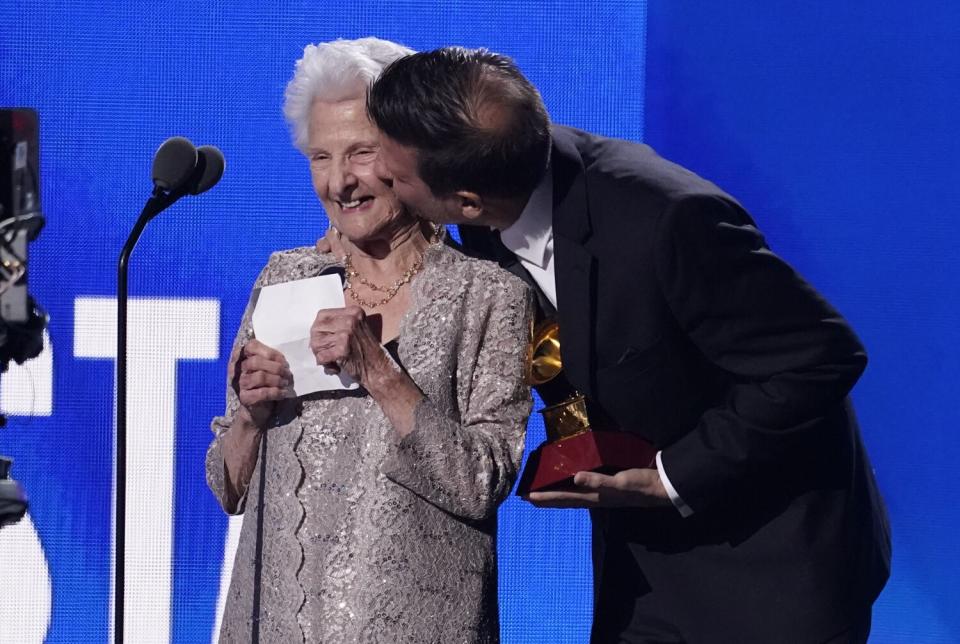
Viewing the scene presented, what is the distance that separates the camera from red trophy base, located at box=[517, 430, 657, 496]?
162 cm

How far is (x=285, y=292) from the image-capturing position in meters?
1.62

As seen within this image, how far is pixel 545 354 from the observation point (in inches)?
65.9

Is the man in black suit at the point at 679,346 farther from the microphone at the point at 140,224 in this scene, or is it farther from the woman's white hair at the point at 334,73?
the microphone at the point at 140,224

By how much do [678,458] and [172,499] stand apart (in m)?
1.65

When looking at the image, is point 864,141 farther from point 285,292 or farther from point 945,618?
point 285,292

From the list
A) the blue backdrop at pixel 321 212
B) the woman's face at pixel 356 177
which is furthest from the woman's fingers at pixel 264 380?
the blue backdrop at pixel 321 212

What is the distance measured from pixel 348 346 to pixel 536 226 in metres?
0.36

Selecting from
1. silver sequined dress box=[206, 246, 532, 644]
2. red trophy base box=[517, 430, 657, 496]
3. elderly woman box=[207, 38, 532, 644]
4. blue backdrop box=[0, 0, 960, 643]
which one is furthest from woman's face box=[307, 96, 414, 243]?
blue backdrop box=[0, 0, 960, 643]

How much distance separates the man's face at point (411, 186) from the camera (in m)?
1.62

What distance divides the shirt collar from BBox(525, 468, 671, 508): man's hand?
12.9 inches

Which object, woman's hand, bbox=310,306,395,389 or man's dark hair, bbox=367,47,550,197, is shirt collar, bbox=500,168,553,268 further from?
woman's hand, bbox=310,306,395,389

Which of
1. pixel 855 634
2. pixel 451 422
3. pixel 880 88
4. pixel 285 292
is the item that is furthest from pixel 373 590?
pixel 880 88

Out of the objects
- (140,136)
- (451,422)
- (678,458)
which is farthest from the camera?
(140,136)

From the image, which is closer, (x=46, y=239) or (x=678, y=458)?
(x=678, y=458)
